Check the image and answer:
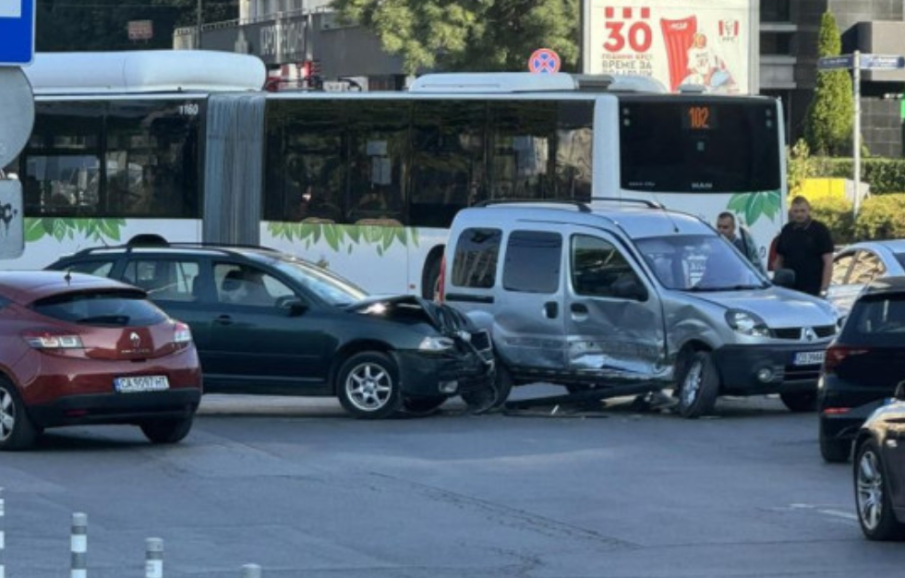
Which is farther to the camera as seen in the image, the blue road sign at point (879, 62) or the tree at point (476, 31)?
the tree at point (476, 31)

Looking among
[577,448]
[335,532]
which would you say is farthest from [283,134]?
[335,532]

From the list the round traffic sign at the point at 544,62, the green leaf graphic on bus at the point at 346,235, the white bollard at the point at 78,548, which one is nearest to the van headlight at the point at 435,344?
the green leaf graphic on bus at the point at 346,235

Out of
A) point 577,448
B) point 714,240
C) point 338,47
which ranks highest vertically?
point 338,47

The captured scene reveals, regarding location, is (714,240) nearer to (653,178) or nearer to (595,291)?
(595,291)

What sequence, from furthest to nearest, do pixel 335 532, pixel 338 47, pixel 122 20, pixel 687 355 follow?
pixel 122 20, pixel 338 47, pixel 687 355, pixel 335 532

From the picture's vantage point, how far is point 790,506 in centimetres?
1516

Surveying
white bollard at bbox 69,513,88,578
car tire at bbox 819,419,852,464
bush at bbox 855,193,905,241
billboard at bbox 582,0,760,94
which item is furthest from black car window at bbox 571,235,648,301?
bush at bbox 855,193,905,241

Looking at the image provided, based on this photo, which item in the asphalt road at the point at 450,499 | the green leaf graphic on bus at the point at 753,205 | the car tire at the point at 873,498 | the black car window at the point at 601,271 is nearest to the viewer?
the asphalt road at the point at 450,499

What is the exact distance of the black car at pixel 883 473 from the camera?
42.6ft

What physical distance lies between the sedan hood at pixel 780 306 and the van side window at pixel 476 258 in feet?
7.62

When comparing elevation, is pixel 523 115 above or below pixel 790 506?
above

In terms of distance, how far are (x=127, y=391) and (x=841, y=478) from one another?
18.4ft

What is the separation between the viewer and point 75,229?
1289 inches

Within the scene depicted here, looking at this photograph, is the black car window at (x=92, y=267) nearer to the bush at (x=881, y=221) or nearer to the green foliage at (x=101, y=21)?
the bush at (x=881, y=221)
